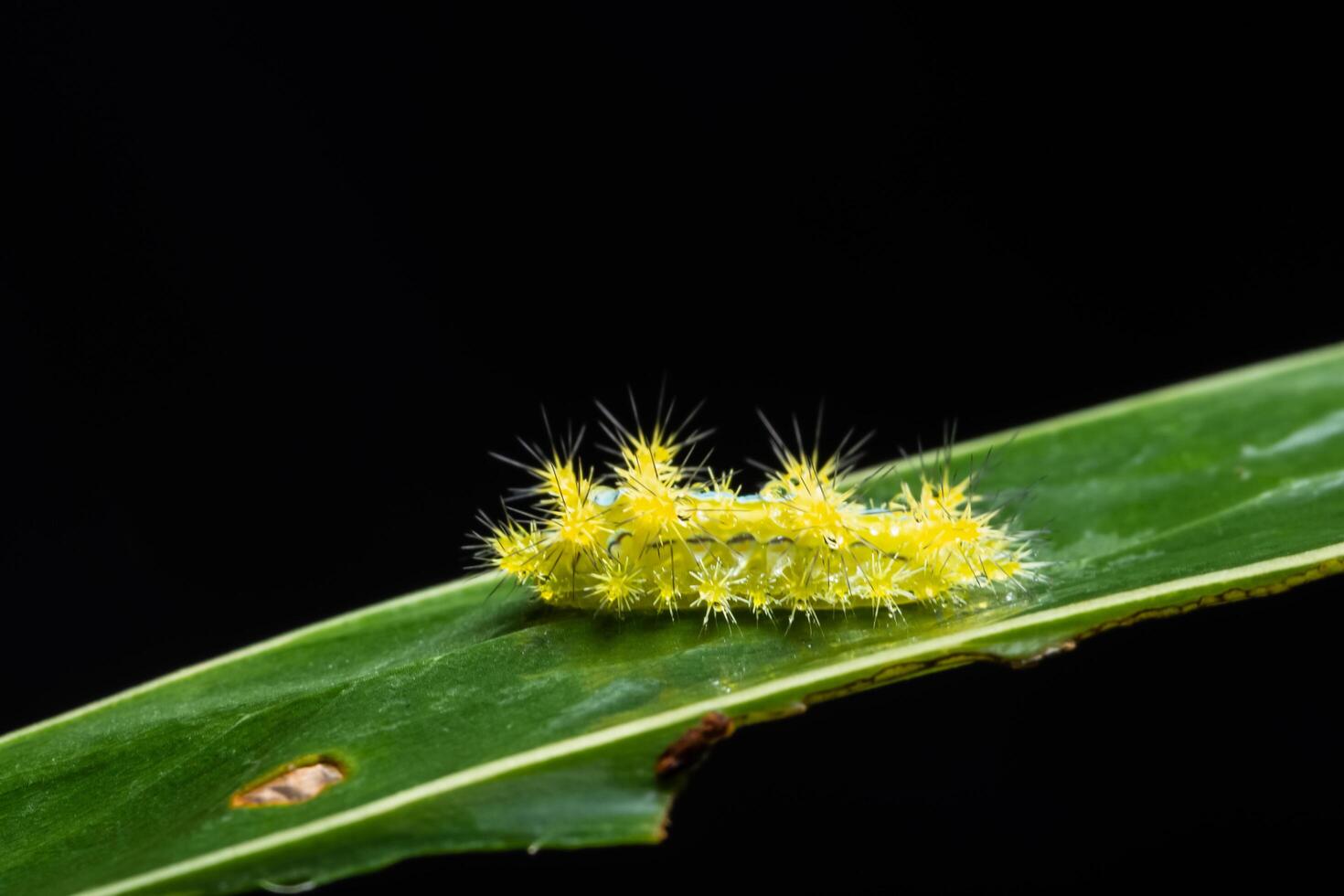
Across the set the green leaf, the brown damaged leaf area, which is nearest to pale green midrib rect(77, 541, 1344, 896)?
the green leaf

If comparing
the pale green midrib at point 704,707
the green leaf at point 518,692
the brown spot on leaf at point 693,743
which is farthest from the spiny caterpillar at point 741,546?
the brown spot on leaf at point 693,743

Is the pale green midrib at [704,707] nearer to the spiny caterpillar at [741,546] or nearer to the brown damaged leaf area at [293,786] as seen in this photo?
the brown damaged leaf area at [293,786]

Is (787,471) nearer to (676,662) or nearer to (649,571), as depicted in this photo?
(649,571)

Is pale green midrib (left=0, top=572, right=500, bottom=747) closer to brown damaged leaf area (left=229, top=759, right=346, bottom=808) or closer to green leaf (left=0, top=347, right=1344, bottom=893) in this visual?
green leaf (left=0, top=347, right=1344, bottom=893)

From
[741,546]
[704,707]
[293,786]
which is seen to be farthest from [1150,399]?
[293,786]

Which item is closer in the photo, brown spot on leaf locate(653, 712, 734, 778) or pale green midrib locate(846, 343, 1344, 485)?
brown spot on leaf locate(653, 712, 734, 778)

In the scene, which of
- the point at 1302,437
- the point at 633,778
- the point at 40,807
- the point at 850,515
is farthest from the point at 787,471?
the point at 40,807

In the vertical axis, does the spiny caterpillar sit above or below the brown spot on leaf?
above
